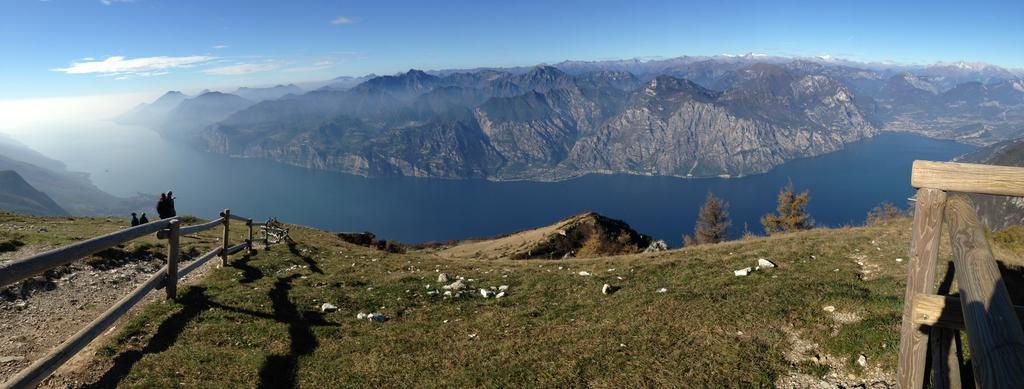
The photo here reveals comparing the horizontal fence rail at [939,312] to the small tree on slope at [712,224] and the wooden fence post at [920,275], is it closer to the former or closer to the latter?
the wooden fence post at [920,275]

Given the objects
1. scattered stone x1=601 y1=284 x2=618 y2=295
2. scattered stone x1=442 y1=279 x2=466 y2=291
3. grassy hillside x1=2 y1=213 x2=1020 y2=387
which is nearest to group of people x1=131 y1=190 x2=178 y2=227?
grassy hillside x1=2 y1=213 x2=1020 y2=387

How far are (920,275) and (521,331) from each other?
8028mm

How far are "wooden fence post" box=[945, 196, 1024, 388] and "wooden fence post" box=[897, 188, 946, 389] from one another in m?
0.20

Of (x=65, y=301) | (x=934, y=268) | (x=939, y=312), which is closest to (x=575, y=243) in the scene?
(x=65, y=301)

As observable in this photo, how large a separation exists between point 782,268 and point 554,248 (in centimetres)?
4649

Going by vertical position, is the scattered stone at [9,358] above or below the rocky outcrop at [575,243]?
above

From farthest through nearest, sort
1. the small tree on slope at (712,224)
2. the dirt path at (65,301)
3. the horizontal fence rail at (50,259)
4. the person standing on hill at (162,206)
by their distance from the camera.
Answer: the small tree on slope at (712,224) → the person standing on hill at (162,206) → the dirt path at (65,301) → the horizontal fence rail at (50,259)

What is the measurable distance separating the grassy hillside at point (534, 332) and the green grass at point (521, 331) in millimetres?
42

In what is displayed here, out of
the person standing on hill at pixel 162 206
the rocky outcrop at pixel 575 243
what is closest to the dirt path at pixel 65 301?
the person standing on hill at pixel 162 206

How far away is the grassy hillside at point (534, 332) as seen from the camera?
8242 mm

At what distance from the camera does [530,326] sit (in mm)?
11562

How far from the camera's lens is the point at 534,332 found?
11.1 m

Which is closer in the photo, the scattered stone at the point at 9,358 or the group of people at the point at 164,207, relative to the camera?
the scattered stone at the point at 9,358

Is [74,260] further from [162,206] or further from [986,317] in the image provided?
[162,206]
